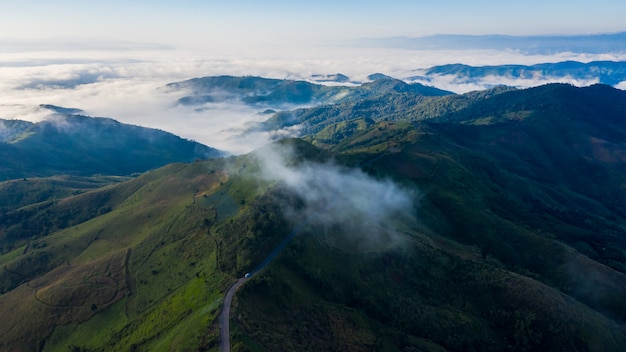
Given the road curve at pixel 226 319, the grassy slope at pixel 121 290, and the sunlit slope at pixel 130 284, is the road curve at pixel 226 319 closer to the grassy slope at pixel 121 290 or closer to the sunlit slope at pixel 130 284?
the sunlit slope at pixel 130 284

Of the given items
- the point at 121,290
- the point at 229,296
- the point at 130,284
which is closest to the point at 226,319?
the point at 229,296

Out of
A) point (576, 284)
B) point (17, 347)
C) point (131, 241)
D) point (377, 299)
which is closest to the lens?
point (17, 347)

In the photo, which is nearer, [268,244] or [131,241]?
[268,244]

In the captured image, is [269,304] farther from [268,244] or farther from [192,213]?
[192,213]

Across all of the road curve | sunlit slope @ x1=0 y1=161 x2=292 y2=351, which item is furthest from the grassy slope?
the road curve

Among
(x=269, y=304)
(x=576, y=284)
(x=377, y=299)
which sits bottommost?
(x=576, y=284)

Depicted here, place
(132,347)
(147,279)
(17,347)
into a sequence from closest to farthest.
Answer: (132,347) → (17,347) → (147,279)

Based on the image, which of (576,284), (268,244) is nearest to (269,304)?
(268,244)

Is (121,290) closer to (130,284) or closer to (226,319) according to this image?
(130,284)

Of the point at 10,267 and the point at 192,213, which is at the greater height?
the point at 192,213
